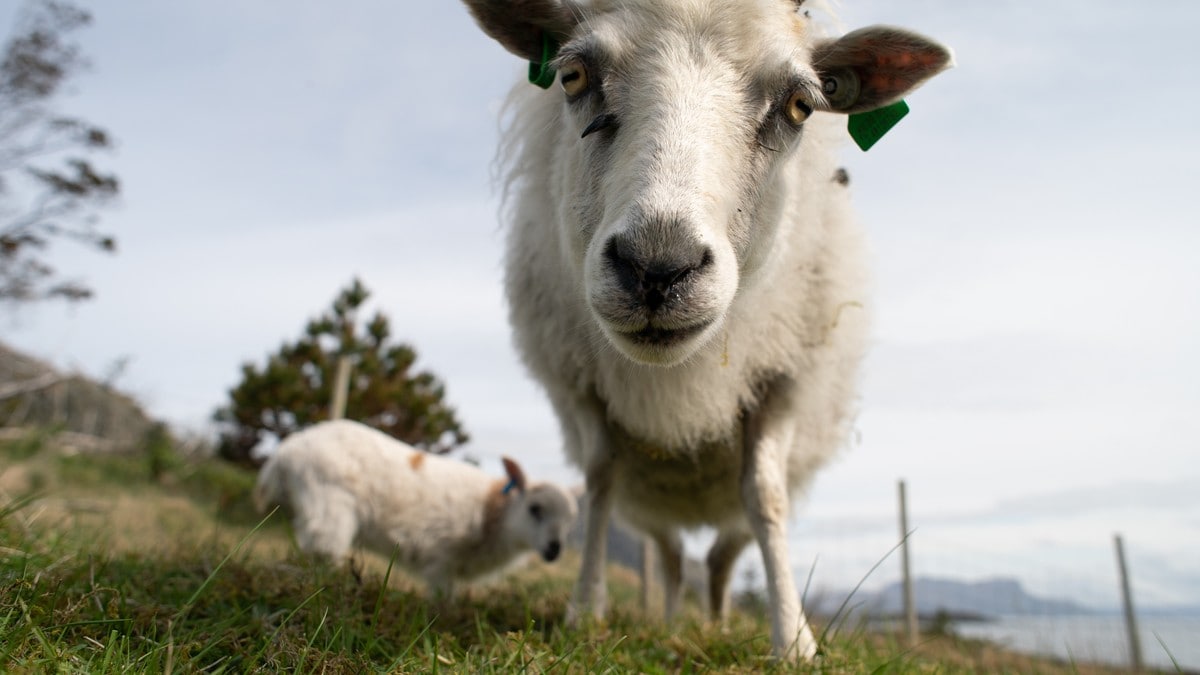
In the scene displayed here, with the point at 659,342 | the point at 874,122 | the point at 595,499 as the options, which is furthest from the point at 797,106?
the point at 595,499

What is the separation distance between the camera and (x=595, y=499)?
356 centimetres

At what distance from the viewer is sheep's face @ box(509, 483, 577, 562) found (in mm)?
6642

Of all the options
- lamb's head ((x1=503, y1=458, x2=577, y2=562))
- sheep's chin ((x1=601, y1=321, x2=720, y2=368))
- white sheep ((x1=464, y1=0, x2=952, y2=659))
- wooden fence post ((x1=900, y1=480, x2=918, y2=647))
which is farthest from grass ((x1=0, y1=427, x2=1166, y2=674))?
wooden fence post ((x1=900, y1=480, x2=918, y2=647))

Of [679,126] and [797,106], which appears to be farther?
[797,106]

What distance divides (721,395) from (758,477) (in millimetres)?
386

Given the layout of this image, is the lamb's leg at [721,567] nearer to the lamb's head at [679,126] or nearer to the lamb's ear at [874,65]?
the lamb's head at [679,126]

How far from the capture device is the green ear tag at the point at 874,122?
3068 mm

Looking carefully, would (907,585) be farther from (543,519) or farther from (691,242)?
(691,242)

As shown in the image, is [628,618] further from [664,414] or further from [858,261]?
[858,261]

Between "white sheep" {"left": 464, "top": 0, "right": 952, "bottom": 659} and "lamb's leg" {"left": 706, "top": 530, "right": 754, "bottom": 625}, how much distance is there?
120 centimetres

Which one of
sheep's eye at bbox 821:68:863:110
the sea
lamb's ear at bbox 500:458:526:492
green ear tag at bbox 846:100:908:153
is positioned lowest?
the sea

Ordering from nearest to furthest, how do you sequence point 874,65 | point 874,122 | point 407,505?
point 874,65, point 874,122, point 407,505

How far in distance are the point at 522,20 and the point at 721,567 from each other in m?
4.06

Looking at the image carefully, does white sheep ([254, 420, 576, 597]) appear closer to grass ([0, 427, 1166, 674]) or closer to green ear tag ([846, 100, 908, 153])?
grass ([0, 427, 1166, 674])
